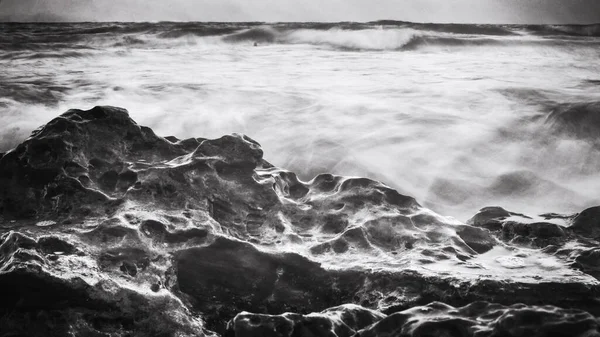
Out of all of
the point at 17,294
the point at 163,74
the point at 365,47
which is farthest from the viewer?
the point at 365,47

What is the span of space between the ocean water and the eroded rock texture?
1.17 meters

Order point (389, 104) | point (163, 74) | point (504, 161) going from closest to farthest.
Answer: point (504, 161) < point (389, 104) < point (163, 74)

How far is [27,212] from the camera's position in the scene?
219 cm

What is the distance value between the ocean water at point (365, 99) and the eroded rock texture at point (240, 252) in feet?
3.82

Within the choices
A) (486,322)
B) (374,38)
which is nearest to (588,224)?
(486,322)

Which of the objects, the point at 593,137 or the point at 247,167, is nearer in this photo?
the point at 247,167

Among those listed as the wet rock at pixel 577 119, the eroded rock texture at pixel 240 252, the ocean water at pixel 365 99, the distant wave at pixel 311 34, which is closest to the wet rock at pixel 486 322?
the eroded rock texture at pixel 240 252

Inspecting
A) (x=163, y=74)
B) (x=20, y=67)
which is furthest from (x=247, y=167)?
(x=20, y=67)

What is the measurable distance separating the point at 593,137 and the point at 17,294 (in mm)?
4132

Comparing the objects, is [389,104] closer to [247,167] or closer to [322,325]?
[247,167]

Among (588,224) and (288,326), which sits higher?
(288,326)

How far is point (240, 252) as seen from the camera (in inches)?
81.0

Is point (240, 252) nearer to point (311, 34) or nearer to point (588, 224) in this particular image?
point (588, 224)

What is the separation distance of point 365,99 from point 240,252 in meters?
3.41
